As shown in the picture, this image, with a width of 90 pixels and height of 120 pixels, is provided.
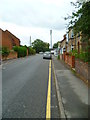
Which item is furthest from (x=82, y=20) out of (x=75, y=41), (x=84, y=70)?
(x=75, y=41)

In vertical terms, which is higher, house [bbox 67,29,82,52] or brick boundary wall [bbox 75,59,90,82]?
house [bbox 67,29,82,52]

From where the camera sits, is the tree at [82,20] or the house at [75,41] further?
the house at [75,41]

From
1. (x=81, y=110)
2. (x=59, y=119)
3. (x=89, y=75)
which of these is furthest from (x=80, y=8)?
(x=59, y=119)

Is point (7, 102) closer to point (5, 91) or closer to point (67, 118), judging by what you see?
point (5, 91)

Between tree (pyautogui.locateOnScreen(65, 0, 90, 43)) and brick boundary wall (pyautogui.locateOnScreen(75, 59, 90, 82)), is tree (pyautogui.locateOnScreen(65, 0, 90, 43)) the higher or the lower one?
the higher one

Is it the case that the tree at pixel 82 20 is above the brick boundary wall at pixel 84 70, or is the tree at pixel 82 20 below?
above

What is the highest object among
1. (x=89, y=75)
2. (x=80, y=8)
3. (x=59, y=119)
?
(x=80, y=8)

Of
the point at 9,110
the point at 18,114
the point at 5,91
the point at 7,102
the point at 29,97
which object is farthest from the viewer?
the point at 5,91

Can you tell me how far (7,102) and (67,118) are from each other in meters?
2.36

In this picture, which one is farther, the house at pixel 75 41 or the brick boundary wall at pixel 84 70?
the house at pixel 75 41

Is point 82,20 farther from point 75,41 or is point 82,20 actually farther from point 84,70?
point 75,41

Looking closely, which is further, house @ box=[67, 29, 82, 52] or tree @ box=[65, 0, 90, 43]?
house @ box=[67, 29, 82, 52]

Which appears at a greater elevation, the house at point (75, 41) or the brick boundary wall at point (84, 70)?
the house at point (75, 41)

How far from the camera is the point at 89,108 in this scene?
470 centimetres
